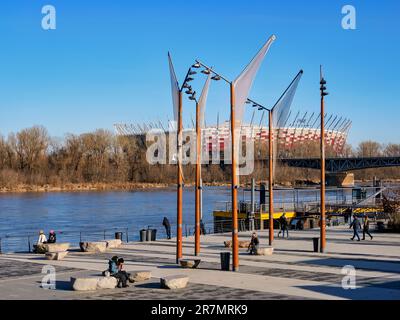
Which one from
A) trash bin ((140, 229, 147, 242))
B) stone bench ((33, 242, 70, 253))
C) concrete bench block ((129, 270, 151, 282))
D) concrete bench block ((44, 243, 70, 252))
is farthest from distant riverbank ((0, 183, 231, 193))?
concrete bench block ((129, 270, 151, 282))

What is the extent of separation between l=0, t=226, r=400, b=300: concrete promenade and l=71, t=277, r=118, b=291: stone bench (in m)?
0.29

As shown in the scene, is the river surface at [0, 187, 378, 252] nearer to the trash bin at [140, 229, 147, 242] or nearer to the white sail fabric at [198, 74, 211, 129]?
the trash bin at [140, 229, 147, 242]

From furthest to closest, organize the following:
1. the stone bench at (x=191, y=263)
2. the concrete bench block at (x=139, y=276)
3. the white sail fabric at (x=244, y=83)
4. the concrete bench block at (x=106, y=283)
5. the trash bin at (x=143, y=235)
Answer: the trash bin at (x=143, y=235) < the stone bench at (x=191, y=263) < the white sail fabric at (x=244, y=83) < the concrete bench block at (x=139, y=276) < the concrete bench block at (x=106, y=283)

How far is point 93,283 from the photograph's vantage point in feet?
63.0

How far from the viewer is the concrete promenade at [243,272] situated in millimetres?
18438

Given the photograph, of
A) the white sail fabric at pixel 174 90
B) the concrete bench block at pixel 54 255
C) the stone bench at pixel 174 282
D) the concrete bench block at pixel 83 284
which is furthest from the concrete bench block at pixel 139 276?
the white sail fabric at pixel 174 90

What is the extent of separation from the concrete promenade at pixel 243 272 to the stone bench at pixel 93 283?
286 mm

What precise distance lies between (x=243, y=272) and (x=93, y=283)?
20.7 feet

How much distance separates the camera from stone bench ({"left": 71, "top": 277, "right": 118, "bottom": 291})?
62.5 ft

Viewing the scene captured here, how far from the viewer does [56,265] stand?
25.7 meters

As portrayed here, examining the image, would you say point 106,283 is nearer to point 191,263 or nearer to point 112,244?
point 191,263

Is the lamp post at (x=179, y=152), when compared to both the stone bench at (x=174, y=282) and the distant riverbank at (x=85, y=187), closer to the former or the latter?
the stone bench at (x=174, y=282)
